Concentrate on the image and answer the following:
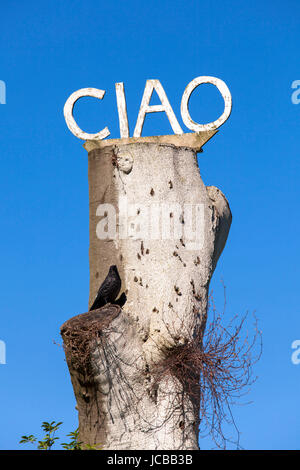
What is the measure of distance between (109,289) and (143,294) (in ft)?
1.31

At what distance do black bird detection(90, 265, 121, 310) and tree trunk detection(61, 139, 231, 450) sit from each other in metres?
0.13

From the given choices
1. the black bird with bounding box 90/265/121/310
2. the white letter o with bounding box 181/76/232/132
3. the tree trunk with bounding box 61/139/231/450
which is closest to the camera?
the tree trunk with bounding box 61/139/231/450

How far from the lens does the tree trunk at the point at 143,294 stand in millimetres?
8867

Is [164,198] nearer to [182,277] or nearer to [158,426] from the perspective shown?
[182,277]

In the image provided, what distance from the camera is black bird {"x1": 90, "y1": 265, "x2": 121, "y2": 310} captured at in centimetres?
914

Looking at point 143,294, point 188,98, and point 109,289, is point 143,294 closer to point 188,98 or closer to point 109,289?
point 109,289

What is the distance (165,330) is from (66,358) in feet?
3.71

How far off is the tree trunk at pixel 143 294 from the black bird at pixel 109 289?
0.13 meters

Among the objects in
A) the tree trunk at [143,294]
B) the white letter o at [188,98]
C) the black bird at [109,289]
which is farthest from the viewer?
the white letter o at [188,98]

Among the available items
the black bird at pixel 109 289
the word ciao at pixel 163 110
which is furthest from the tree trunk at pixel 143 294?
the word ciao at pixel 163 110

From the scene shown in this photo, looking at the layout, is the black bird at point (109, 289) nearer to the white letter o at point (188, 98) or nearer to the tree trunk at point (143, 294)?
the tree trunk at point (143, 294)

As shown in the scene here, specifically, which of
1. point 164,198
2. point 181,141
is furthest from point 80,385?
point 181,141

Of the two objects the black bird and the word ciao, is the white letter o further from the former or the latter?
the black bird

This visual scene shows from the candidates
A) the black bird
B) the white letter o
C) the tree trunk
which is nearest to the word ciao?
the white letter o
